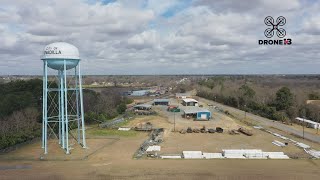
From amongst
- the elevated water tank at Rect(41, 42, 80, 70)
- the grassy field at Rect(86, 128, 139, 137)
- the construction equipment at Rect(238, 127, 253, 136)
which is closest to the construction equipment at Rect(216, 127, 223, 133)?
the construction equipment at Rect(238, 127, 253, 136)

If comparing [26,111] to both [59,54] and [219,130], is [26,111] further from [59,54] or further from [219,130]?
[219,130]

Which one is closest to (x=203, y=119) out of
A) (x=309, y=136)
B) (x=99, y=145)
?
(x=309, y=136)

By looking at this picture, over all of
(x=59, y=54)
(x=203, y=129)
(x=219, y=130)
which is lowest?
(x=219, y=130)

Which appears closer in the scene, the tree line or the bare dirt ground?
the bare dirt ground

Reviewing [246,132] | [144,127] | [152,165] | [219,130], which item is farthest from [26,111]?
[246,132]

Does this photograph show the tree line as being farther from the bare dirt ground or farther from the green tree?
the green tree


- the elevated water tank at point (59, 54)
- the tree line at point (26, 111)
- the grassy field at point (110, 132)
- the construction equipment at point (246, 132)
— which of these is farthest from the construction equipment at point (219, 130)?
the elevated water tank at point (59, 54)

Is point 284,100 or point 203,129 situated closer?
point 203,129

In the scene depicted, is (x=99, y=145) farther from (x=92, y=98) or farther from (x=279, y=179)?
(x=92, y=98)
